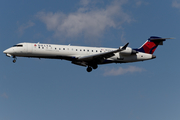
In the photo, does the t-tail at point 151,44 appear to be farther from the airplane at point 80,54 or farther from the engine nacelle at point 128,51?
the engine nacelle at point 128,51

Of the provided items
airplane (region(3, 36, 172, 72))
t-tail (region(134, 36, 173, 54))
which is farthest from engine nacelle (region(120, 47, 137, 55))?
t-tail (region(134, 36, 173, 54))

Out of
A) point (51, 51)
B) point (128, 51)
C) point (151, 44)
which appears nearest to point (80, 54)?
point (51, 51)

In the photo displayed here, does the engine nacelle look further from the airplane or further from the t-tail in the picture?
the t-tail

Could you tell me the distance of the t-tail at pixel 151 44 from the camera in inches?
1527

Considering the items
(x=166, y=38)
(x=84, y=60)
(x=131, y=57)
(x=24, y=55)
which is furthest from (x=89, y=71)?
(x=166, y=38)

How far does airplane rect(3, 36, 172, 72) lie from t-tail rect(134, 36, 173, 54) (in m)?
0.69

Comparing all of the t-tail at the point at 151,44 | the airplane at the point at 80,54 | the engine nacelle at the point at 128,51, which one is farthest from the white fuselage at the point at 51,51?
the t-tail at the point at 151,44

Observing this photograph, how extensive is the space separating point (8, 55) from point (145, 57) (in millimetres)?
17152

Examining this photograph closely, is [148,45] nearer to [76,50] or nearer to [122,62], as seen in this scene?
[122,62]

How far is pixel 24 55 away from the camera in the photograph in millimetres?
33281

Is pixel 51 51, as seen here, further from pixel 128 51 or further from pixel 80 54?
pixel 128 51

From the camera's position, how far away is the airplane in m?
33.2

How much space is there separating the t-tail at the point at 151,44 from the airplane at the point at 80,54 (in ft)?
2.26

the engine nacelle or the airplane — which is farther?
the engine nacelle
